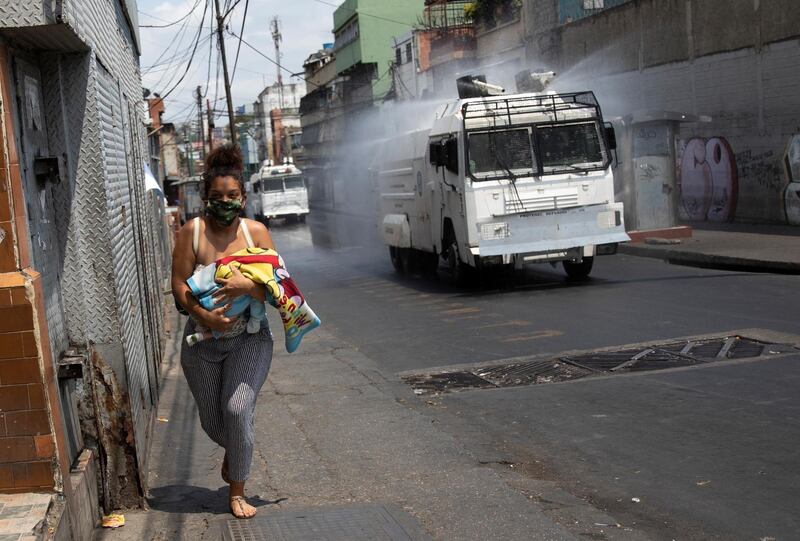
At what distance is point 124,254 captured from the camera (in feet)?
20.4

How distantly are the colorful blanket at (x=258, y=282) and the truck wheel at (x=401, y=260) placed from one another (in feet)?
48.8

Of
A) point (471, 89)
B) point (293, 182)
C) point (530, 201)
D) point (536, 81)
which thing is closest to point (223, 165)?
point (530, 201)

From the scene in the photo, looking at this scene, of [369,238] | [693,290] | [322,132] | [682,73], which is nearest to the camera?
[693,290]

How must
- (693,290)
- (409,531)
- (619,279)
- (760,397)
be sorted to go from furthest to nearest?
(619,279) < (693,290) < (760,397) < (409,531)

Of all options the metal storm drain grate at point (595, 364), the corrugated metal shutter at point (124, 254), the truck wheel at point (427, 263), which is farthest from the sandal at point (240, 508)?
the truck wheel at point (427, 263)

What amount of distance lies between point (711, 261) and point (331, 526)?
1461 cm

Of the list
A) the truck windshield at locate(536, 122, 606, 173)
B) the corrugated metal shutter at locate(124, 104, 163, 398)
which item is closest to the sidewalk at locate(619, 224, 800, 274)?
the truck windshield at locate(536, 122, 606, 173)

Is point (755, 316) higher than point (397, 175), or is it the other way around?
point (397, 175)

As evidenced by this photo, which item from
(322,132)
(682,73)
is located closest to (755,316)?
(682,73)

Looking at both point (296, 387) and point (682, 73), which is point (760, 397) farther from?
point (682, 73)

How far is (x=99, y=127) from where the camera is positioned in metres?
5.36

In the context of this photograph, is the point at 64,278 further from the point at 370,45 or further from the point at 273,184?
the point at 370,45

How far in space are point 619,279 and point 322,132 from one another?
67672mm

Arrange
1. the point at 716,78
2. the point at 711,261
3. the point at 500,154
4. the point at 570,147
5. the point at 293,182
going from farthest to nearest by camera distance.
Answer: the point at 293,182 < the point at 716,78 < the point at 711,261 < the point at 570,147 < the point at 500,154
